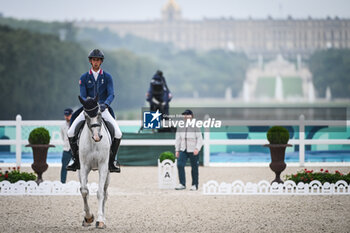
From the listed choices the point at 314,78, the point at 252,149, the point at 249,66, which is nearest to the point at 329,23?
the point at 249,66

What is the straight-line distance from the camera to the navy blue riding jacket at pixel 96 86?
397 inches

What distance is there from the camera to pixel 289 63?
140 metres

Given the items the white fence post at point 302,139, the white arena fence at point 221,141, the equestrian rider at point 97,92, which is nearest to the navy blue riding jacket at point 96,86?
the equestrian rider at point 97,92

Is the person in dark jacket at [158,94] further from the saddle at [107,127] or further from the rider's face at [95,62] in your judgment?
the saddle at [107,127]

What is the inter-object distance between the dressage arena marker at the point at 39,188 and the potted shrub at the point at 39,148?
1.04 m

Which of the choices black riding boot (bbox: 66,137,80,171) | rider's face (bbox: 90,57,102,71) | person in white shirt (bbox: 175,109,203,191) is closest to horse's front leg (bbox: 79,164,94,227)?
black riding boot (bbox: 66,137,80,171)

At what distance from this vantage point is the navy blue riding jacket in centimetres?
1008

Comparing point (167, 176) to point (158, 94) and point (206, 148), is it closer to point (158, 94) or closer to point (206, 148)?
point (206, 148)

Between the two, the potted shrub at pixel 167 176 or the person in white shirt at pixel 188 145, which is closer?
the person in white shirt at pixel 188 145

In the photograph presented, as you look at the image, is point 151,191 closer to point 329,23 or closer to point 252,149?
point 252,149

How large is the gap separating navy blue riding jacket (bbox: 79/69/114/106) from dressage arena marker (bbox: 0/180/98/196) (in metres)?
3.45

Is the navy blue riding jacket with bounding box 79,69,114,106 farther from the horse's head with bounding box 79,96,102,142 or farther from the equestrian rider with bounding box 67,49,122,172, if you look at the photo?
the horse's head with bounding box 79,96,102,142

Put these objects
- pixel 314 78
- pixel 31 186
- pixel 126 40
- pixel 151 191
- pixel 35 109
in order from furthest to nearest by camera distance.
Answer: pixel 126 40 < pixel 314 78 < pixel 35 109 < pixel 151 191 < pixel 31 186

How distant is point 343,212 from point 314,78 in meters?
104
